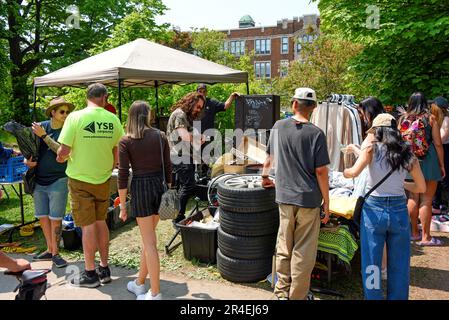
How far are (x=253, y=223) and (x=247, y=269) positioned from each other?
490 millimetres

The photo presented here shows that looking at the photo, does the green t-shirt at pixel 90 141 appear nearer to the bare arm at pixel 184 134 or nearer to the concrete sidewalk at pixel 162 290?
the concrete sidewalk at pixel 162 290

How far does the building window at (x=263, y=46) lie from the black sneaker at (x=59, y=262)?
53.2m

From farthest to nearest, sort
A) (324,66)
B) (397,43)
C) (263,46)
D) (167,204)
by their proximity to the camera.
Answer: (263,46)
(324,66)
(397,43)
(167,204)

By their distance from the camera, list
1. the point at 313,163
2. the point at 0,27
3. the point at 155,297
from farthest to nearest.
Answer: the point at 0,27 < the point at 155,297 < the point at 313,163

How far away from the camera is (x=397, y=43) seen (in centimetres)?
878

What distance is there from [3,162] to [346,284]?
4.92 m

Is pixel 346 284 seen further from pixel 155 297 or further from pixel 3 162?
pixel 3 162

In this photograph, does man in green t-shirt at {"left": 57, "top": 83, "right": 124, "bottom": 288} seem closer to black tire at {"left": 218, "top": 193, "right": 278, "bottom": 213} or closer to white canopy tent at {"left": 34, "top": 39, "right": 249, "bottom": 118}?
black tire at {"left": 218, "top": 193, "right": 278, "bottom": 213}

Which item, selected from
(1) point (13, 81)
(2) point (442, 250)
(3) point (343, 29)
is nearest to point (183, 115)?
(2) point (442, 250)

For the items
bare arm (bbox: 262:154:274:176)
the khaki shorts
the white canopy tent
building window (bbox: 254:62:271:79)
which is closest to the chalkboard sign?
the white canopy tent

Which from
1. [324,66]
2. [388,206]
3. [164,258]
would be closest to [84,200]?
[164,258]

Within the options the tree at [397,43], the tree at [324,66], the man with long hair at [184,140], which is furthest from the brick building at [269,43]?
the man with long hair at [184,140]

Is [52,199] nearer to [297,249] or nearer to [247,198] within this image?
[247,198]

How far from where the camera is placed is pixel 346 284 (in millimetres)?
4117
